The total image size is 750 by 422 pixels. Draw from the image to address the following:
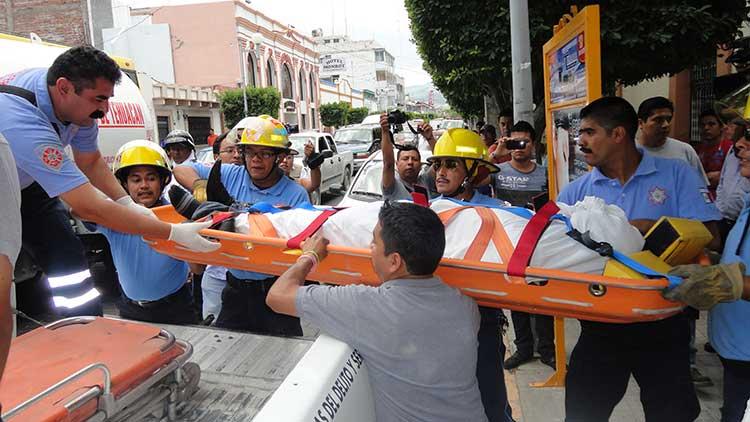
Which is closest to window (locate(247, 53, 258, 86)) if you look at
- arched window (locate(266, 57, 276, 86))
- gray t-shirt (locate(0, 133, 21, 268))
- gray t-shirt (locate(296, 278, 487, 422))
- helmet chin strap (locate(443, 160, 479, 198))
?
arched window (locate(266, 57, 276, 86))

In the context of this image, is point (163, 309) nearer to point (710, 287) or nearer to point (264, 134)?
point (264, 134)

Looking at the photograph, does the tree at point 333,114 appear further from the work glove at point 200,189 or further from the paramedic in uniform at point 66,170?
the paramedic in uniform at point 66,170

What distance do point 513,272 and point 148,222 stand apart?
160cm

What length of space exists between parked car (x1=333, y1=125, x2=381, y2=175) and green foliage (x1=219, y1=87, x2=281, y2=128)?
1014 cm

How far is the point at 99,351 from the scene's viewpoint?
1674mm

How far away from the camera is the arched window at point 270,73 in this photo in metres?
37.4

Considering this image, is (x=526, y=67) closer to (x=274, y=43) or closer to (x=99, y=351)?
(x=99, y=351)

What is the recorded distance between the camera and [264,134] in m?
3.20

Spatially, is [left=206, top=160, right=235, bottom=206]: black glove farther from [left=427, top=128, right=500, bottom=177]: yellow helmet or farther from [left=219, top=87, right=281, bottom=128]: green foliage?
[left=219, top=87, right=281, bottom=128]: green foliage

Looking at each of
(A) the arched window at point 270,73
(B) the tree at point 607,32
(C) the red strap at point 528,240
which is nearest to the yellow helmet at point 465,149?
(C) the red strap at point 528,240

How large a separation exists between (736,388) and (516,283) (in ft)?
3.12

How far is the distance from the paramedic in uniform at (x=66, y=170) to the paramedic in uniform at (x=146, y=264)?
0.54 ft

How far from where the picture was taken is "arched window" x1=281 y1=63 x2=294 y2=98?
40431 mm

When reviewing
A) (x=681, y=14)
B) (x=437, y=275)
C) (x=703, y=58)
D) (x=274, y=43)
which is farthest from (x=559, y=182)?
(x=274, y=43)
